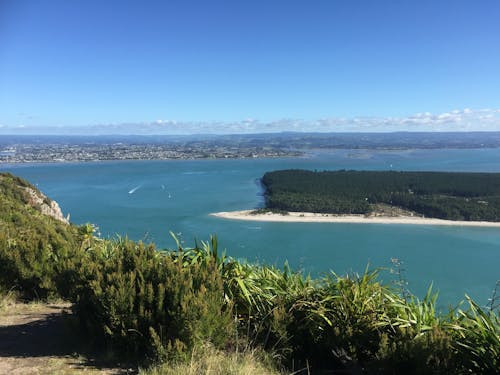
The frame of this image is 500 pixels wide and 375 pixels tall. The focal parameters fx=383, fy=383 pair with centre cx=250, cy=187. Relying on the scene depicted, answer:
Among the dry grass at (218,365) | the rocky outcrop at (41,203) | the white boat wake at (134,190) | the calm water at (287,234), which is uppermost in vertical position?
the dry grass at (218,365)

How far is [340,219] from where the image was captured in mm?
48469

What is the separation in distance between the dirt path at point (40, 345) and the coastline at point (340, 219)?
1701 inches

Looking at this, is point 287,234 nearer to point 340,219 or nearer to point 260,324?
point 340,219

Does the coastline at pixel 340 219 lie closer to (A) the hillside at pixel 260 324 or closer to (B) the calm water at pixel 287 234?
(B) the calm water at pixel 287 234

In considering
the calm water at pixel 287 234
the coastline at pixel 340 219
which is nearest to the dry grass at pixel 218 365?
the calm water at pixel 287 234

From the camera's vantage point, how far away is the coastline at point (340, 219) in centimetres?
4669

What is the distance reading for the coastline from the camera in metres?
46.7

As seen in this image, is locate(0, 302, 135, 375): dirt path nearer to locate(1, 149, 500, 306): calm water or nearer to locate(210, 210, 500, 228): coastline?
locate(1, 149, 500, 306): calm water

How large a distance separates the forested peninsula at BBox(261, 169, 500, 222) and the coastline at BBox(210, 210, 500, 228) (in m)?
1.40

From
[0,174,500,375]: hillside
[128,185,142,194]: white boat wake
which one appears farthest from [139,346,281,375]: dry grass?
[128,185,142,194]: white boat wake

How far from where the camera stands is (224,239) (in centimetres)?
3725

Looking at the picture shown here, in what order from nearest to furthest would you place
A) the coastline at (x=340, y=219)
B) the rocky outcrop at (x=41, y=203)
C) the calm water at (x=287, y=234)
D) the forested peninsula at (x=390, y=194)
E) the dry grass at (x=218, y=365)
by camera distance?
the dry grass at (x=218, y=365) → the rocky outcrop at (x=41, y=203) → the calm water at (x=287, y=234) → the coastline at (x=340, y=219) → the forested peninsula at (x=390, y=194)

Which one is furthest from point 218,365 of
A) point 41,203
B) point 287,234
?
point 287,234

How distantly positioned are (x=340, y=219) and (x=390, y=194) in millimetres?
14746
